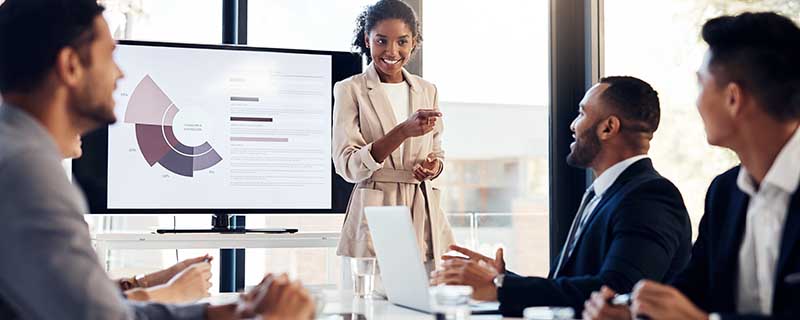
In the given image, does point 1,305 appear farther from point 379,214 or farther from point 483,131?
point 483,131

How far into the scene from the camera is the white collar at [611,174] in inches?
95.7

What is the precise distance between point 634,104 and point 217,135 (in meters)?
1.94

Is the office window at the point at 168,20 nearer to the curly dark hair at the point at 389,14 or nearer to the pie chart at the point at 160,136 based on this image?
the pie chart at the point at 160,136

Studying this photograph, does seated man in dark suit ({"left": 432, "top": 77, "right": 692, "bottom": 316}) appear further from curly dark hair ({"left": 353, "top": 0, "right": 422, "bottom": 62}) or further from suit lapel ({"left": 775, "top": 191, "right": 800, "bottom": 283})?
curly dark hair ({"left": 353, "top": 0, "right": 422, "bottom": 62})

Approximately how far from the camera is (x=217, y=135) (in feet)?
12.7

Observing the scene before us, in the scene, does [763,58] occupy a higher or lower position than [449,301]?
higher

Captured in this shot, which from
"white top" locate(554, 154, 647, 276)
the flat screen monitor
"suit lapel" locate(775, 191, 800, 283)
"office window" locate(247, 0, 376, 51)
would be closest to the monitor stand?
the flat screen monitor

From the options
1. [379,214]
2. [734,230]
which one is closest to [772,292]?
[734,230]

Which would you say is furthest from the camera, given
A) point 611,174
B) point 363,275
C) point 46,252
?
point 611,174

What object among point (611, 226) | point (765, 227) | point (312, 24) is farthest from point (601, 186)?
point (312, 24)

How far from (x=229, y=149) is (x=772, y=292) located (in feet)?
8.64

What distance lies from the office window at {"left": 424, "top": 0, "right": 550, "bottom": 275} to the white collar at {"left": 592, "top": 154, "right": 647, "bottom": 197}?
181cm

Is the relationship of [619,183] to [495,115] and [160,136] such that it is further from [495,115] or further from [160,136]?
[160,136]

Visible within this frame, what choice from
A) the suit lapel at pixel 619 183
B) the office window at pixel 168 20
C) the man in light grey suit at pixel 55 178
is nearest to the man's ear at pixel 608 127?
the suit lapel at pixel 619 183
